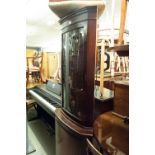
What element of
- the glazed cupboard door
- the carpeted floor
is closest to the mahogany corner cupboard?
the glazed cupboard door

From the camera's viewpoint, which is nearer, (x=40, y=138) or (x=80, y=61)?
(x=80, y=61)

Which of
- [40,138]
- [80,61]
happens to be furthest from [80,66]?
[40,138]

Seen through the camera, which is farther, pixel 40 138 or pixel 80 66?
pixel 40 138

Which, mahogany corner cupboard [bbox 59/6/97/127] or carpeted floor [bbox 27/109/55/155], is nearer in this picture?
mahogany corner cupboard [bbox 59/6/97/127]

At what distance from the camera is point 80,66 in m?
1.42

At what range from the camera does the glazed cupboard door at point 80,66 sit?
133 centimetres

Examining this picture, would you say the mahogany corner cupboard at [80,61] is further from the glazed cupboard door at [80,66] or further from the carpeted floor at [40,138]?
the carpeted floor at [40,138]

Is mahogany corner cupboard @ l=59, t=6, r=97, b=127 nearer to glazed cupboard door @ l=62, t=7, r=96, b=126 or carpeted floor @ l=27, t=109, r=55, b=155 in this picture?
glazed cupboard door @ l=62, t=7, r=96, b=126

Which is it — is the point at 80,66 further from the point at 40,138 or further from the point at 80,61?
the point at 40,138

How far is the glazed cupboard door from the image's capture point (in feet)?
4.38

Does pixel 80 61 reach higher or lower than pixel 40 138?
higher

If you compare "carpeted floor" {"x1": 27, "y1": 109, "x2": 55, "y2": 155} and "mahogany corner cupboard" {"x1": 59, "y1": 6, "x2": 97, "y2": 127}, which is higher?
"mahogany corner cupboard" {"x1": 59, "y1": 6, "x2": 97, "y2": 127}
